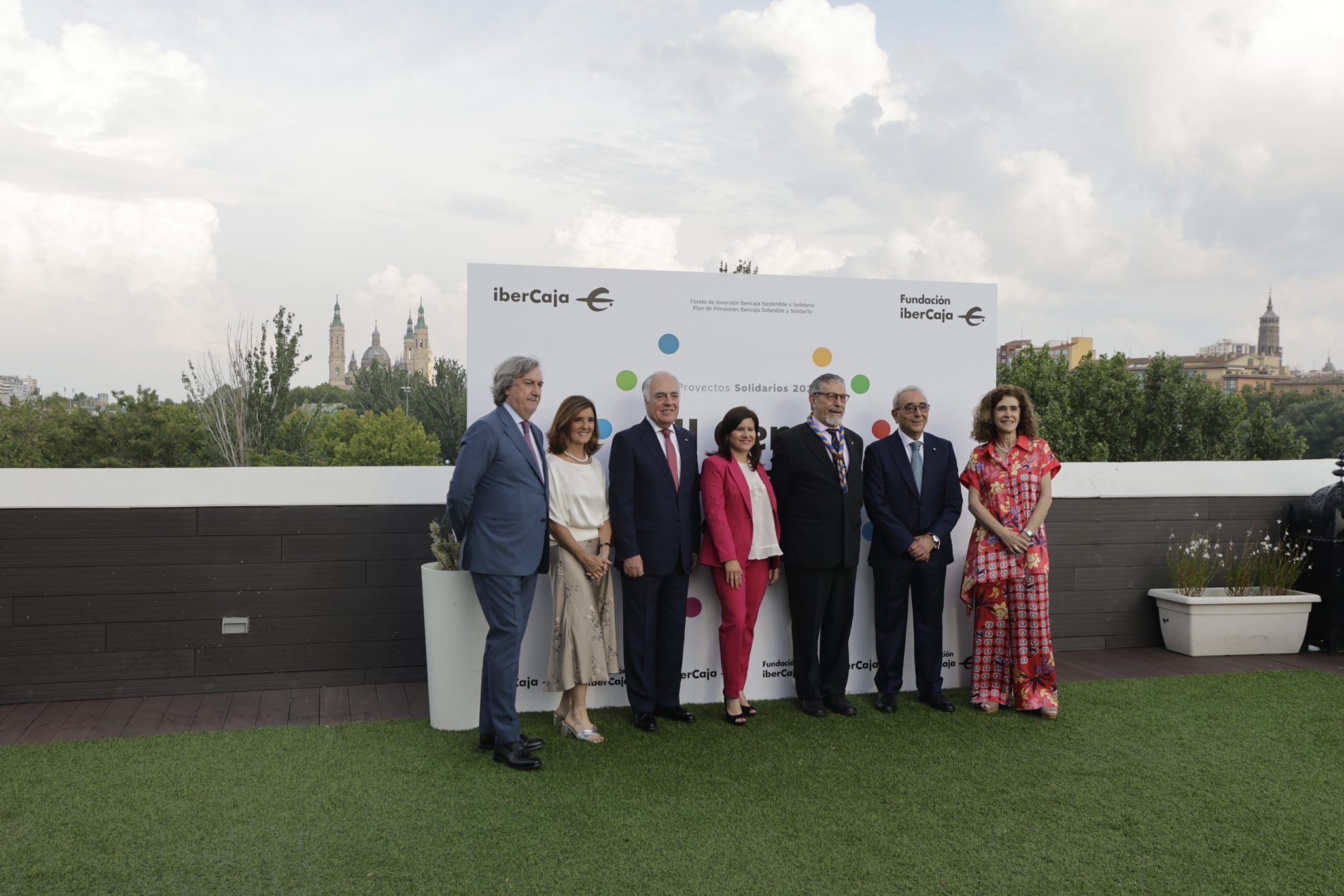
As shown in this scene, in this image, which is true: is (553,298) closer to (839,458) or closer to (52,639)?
(839,458)

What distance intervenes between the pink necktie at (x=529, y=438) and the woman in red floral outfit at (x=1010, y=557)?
219cm

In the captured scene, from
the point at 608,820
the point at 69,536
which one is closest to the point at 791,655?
the point at 608,820

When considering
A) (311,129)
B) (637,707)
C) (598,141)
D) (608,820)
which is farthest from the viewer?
(598,141)

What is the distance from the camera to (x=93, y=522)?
473 cm

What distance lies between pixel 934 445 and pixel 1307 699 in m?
2.32

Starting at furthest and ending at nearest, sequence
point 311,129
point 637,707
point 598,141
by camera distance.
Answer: point 598,141 → point 311,129 → point 637,707

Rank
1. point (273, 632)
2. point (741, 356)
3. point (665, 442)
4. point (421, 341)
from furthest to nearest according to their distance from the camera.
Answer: point (421, 341) < point (273, 632) < point (741, 356) < point (665, 442)

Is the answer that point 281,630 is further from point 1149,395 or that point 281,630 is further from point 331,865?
point 1149,395

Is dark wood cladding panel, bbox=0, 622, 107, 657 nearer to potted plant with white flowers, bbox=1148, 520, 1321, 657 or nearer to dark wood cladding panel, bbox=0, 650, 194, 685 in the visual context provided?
dark wood cladding panel, bbox=0, 650, 194, 685

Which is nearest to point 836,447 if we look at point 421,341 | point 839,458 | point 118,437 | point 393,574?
point 839,458

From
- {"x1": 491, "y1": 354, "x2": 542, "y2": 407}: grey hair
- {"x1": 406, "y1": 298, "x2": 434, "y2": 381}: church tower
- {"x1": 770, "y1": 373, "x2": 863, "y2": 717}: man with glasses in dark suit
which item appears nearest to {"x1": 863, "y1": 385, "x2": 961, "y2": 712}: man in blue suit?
{"x1": 770, "y1": 373, "x2": 863, "y2": 717}: man with glasses in dark suit

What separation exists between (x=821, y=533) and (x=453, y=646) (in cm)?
177

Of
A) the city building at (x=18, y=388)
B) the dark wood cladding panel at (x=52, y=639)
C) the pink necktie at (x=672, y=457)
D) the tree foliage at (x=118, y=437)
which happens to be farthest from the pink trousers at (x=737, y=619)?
the city building at (x=18, y=388)

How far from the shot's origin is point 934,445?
4.70 meters
